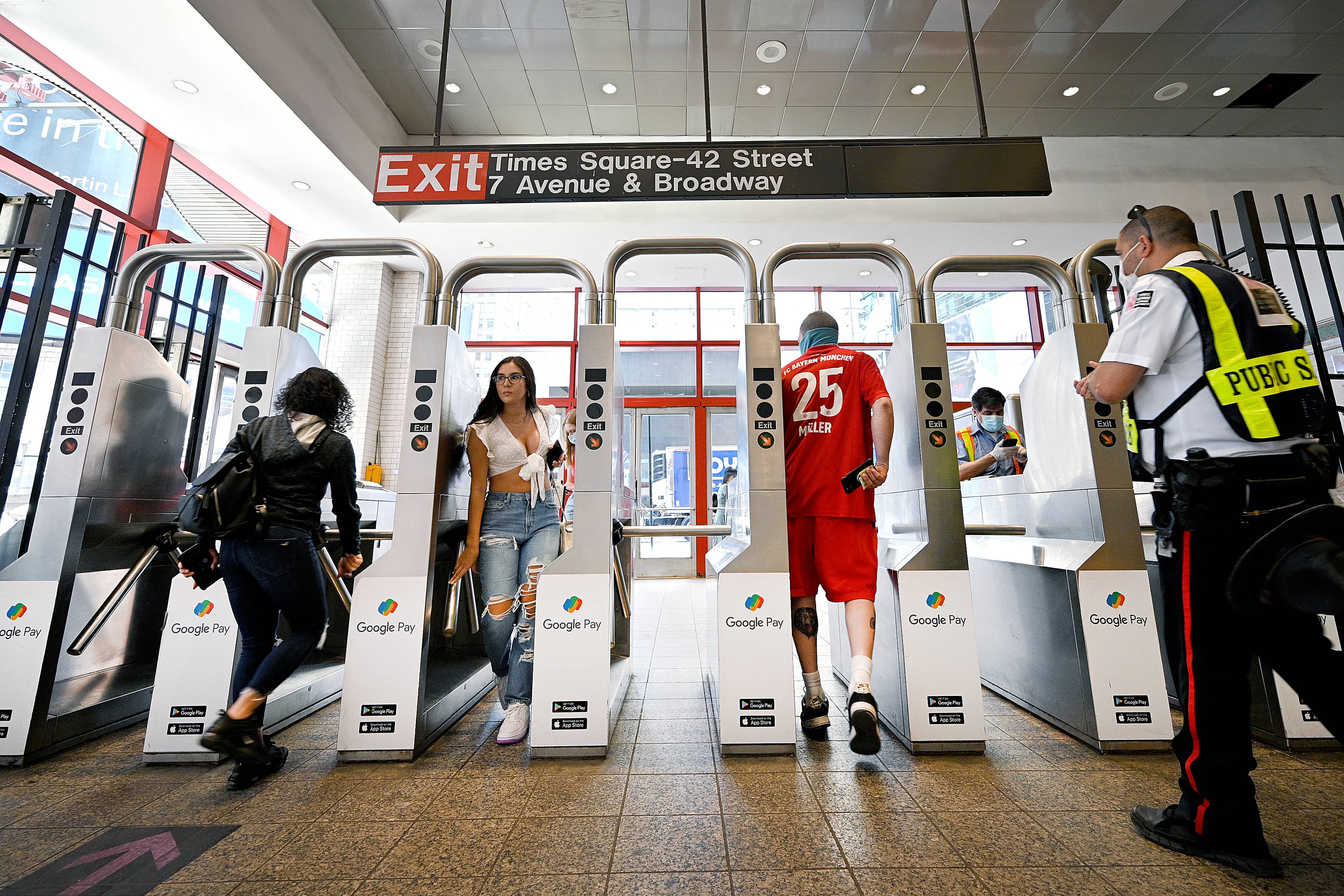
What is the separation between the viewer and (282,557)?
2.14 m

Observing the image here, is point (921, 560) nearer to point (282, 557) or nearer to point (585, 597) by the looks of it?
point (585, 597)

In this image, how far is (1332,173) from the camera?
Answer: 6.45 m

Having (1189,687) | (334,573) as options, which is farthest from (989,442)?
(334,573)

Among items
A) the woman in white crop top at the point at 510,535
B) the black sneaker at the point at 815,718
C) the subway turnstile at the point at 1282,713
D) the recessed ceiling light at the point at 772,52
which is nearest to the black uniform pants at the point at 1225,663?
the subway turnstile at the point at 1282,713

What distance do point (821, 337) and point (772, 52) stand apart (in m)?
3.86

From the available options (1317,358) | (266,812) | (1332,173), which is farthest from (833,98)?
(266,812)

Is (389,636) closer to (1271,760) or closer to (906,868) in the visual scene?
(906,868)

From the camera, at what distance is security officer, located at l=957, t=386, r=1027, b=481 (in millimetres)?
3879

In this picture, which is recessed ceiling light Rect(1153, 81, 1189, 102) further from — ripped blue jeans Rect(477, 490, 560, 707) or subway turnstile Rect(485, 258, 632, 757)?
ripped blue jeans Rect(477, 490, 560, 707)

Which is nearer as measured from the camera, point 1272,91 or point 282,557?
point 282,557

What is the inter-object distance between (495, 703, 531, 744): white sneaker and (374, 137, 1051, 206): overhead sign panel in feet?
8.04

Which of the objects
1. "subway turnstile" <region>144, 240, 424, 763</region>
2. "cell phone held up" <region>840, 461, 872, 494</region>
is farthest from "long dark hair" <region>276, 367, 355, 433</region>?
"cell phone held up" <region>840, 461, 872, 494</region>

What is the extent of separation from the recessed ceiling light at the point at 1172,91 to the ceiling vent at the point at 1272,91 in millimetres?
629

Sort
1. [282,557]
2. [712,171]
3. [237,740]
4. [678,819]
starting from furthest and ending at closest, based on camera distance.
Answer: [712,171] < [282,557] < [237,740] < [678,819]
